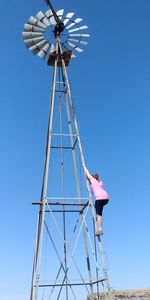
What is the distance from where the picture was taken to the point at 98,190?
1125cm

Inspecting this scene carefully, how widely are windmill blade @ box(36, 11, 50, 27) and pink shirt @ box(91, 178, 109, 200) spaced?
6757 millimetres

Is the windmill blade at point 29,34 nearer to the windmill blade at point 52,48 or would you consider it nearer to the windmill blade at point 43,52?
the windmill blade at point 43,52

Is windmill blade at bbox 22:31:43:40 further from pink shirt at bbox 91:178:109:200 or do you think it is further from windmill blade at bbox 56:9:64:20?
pink shirt at bbox 91:178:109:200

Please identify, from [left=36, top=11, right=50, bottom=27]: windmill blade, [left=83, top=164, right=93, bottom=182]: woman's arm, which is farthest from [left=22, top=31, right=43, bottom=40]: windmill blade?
[left=83, top=164, right=93, bottom=182]: woman's arm

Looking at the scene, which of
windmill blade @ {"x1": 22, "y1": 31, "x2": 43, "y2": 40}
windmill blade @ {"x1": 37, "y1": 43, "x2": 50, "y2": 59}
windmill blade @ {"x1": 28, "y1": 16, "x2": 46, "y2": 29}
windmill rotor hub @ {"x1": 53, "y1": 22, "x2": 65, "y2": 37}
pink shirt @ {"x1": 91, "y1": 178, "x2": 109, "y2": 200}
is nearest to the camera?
pink shirt @ {"x1": 91, "y1": 178, "x2": 109, "y2": 200}

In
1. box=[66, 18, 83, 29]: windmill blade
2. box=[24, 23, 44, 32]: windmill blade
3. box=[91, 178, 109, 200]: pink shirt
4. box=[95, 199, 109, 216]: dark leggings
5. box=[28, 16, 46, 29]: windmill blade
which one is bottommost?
box=[95, 199, 109, 216]: dark leggings

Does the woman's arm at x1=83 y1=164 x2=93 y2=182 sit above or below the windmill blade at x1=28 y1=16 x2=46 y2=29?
below

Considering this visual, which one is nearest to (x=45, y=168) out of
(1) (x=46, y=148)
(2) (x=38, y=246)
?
(1) (x=46, y=148)

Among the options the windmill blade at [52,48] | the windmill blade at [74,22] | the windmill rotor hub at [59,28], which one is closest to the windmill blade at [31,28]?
the windmill rotor hub at [59,28]

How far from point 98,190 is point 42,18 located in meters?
7.26

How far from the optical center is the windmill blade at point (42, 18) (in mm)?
14414

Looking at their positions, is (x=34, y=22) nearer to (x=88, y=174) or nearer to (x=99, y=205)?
(x=88, y=174)

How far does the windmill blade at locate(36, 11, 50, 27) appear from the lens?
47.3ft

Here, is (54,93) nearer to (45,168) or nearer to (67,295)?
(45,168)
